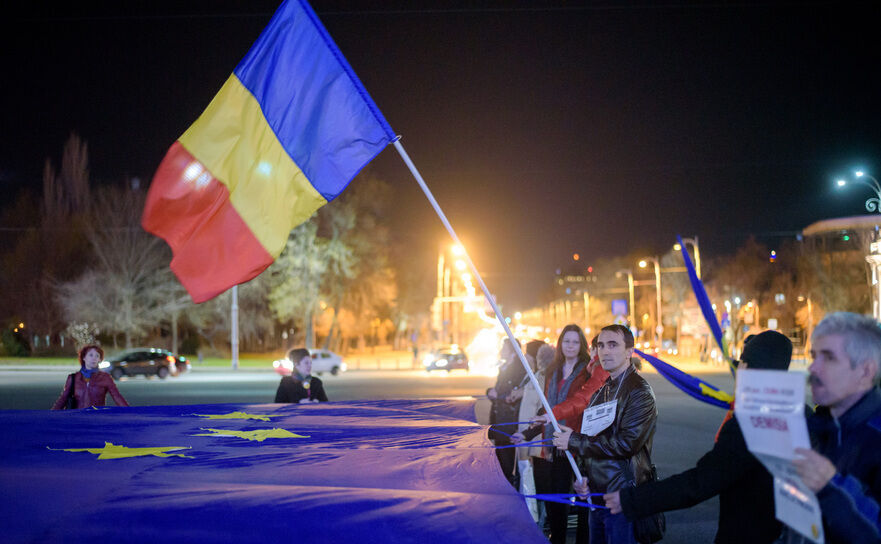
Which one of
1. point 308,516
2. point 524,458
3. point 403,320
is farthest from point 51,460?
point 403,320

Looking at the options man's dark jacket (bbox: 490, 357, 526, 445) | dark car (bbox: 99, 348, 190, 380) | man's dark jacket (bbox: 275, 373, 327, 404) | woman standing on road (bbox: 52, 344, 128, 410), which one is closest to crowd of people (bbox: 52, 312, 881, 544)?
man's dark jacket (bbox: 490, 357, 526, 445)

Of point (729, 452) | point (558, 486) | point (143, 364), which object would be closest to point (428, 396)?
point (558, 486)

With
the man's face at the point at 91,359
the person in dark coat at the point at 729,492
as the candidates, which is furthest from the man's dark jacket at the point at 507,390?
the person in dark coat at the point at 729,492

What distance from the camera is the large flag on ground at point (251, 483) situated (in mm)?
3086

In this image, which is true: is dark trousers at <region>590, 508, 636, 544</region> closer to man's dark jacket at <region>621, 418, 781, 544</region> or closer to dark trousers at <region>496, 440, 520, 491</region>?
man's dark jacket at <region>621, 418, 781, 544</region>

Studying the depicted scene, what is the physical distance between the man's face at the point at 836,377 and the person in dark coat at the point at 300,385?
6.41 metres

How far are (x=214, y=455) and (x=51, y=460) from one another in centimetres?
87

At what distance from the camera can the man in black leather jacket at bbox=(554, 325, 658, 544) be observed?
468cm

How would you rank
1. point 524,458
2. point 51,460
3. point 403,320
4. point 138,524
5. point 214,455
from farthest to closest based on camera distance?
point 403,320, point 524,458, point 214,455, point 51,460, point 138,524

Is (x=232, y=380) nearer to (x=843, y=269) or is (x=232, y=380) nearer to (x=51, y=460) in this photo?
(x=51, y=460)

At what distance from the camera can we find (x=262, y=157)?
6.05 m

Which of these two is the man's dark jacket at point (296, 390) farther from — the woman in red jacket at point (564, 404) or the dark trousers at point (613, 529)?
the dark trousers at point (613, 529)

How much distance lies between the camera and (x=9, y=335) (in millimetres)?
61500

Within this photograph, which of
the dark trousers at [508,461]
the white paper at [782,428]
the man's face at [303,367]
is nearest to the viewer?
the white paper at [782,428]
